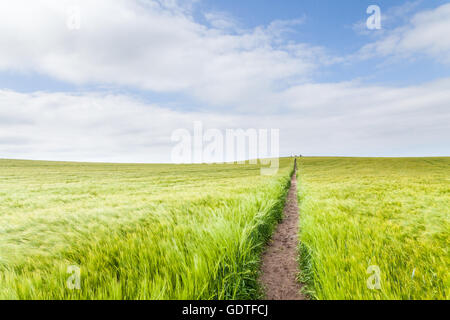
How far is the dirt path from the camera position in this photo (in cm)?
280

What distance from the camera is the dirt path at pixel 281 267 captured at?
2.80 meters

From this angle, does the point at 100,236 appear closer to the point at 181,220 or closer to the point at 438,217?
the point at 181,220

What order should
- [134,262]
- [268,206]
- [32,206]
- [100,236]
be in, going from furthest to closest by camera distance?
[32,206]
[268,206]
[100,236]
[134,262]

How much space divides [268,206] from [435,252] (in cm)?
327

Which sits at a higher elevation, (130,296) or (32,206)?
(130,296)

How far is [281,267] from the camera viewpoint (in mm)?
3465

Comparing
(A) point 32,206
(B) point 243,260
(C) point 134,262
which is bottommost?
(A) point 32,206

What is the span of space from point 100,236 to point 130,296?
6.56ft
